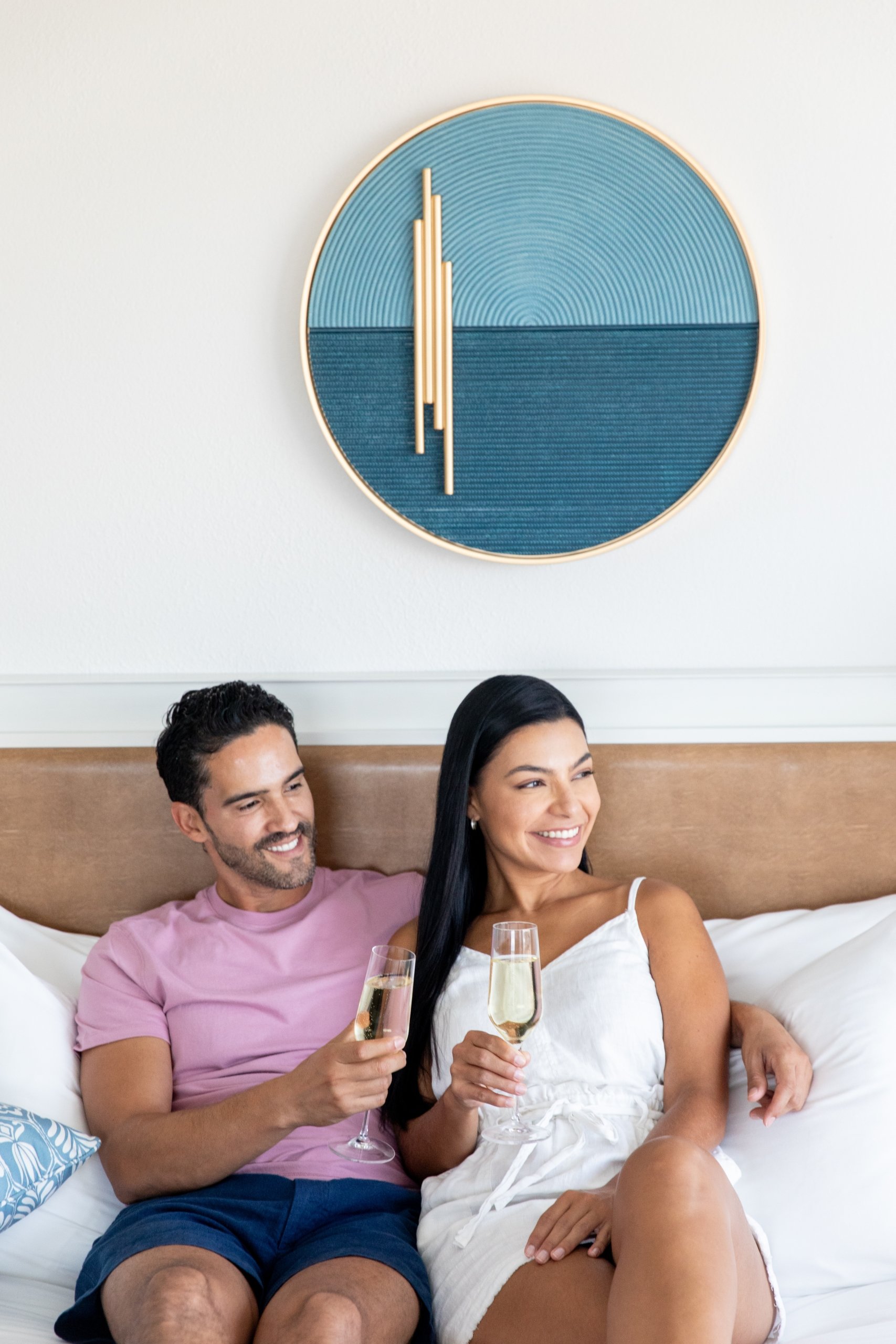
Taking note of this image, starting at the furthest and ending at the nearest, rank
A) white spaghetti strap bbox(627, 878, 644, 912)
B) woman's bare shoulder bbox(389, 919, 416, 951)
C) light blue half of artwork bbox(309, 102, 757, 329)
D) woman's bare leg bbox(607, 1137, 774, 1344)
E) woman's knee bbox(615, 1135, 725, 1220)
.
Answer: light blue half of artwork bbox(309, 102, 757, 329)
woman's bare shoulder bbox(389, 919, 416, 951)
white spaghetti strap bbox(627, 878, 644, 912)
woman's knee bbox(615, 1135, 725, 1220)
woman's bare leg bbox(607, 1137, 774, 1344)

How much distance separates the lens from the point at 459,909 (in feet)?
6.09

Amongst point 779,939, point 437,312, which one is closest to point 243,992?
point 779,939

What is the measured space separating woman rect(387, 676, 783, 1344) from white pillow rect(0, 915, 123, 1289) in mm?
480

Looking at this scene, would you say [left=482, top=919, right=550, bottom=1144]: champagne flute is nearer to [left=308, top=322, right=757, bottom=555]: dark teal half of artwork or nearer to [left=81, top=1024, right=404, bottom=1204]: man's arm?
[left=81, top=1024, right=404, bottom=1204]: man's arm

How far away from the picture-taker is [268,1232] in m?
1.55

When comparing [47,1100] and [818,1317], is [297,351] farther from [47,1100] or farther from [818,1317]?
[818,1317]

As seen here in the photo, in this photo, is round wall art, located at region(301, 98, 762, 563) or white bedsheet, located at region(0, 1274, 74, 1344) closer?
white bedsheet, located at region(0, 1274, 74, 1344)

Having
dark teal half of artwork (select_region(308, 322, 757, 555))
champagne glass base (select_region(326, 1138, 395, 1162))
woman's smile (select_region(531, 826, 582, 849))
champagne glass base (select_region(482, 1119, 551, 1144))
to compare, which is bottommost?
→ champagne glass base (select_region(326, 1138, 395, 1162))

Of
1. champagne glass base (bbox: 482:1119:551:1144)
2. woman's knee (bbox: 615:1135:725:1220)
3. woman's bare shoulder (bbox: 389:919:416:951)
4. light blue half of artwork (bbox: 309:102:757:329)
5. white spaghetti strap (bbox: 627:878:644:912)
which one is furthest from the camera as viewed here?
light blue half of artwork (bbox: 309:102:757:329)

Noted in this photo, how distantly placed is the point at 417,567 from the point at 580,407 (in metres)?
0.43

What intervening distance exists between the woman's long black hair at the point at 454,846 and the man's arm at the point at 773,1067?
0.47m

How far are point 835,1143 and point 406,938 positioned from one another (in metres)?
0.71

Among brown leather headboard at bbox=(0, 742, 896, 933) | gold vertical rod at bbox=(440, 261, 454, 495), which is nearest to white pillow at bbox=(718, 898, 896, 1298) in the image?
brown leather headboard at bbox=(0, 742, 896, 933)

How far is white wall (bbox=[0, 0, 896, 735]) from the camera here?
6.97 feet
